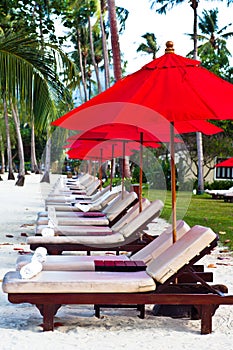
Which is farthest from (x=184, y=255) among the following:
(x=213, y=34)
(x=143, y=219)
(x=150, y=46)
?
(x=150, y=46)

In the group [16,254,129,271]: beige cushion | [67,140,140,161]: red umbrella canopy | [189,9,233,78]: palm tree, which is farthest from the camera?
[189,9,233,78]: palm tree

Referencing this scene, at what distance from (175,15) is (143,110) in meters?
27.3

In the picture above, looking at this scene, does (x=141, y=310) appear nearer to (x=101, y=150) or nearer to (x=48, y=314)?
(x=48, y=314)

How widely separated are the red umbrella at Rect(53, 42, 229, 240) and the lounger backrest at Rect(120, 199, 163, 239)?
214 centimetres

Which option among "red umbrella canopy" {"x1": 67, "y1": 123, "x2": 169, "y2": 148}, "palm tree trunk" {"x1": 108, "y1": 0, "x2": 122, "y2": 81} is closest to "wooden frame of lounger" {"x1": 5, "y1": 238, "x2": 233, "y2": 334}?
"red umbrella canopy" {"x1": 67, "y1": 123, "x2": 169, "y2": 148}

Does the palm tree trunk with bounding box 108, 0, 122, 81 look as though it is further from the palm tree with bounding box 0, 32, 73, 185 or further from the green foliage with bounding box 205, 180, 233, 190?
the green foliage with bounding box 205, 180, 233, 190

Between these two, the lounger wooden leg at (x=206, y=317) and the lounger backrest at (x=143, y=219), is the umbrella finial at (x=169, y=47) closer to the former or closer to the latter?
the lounger wooden leg at (x=206, y=317)

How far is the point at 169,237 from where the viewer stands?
252 inches

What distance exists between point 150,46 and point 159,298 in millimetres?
56535

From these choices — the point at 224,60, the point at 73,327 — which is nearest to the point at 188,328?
the point at 73,327

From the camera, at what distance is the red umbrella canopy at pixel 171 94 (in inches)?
214

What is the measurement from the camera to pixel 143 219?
8.59 metres

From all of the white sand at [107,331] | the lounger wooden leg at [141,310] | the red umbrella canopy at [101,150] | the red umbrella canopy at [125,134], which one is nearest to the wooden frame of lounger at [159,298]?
the white sand at [107,331]

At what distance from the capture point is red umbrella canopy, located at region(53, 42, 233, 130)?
17.8 feet
